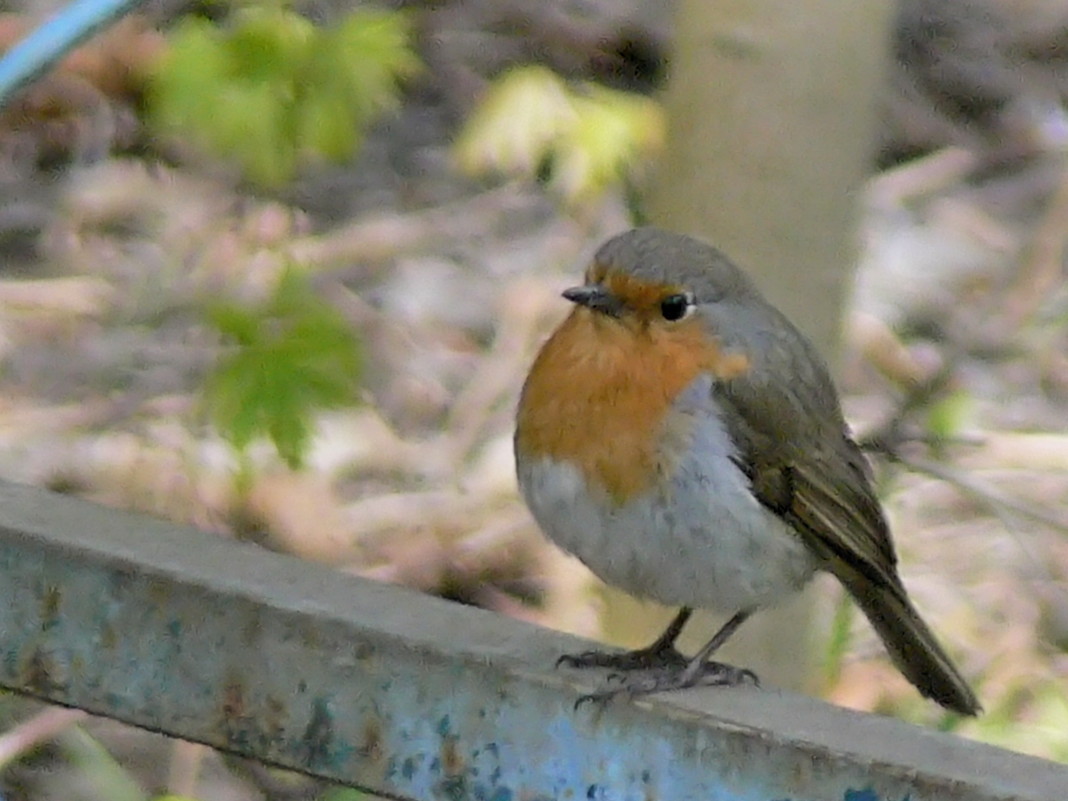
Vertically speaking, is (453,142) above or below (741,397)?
above

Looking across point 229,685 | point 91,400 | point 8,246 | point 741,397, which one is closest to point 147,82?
point 8,246

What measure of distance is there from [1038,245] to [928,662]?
109 inches

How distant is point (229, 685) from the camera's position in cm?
205

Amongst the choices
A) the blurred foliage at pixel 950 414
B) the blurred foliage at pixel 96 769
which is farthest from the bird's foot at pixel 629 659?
the blurred foliage at pixel 950 414

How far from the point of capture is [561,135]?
430 cm

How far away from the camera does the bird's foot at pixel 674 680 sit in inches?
79.3

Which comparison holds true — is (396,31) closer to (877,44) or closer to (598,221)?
(877,44)

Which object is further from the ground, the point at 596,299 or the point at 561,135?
the point at 561,135

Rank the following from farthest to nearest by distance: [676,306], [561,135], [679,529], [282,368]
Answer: [561,135] < [282,368] < [676,306] < [679,529]

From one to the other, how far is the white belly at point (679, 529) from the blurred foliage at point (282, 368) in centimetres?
46

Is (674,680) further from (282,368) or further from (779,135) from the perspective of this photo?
(779,135)

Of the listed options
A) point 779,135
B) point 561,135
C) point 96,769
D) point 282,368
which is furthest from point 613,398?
point 561,135

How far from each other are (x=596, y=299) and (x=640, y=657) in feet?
1.56

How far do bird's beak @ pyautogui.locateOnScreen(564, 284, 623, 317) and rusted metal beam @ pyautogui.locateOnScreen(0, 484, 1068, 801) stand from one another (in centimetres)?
45
